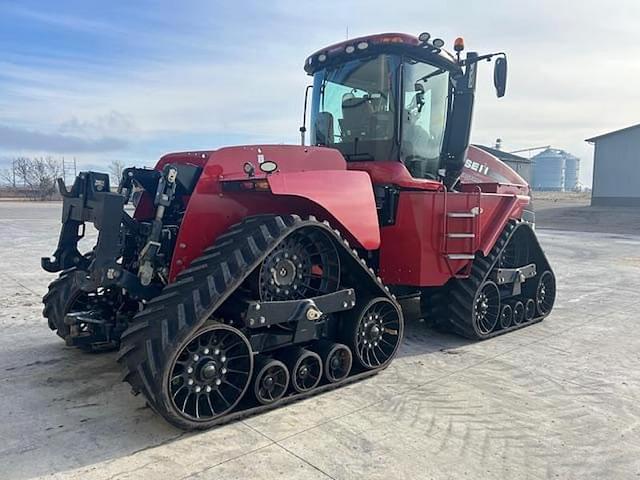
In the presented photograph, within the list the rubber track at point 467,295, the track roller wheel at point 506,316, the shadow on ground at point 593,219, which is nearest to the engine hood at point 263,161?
the rubber track at point 467,295

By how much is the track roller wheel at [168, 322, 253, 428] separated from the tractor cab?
2.43 metres

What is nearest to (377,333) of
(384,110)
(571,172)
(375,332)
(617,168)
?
(375,332)

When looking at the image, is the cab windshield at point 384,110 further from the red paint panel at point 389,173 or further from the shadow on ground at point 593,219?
the shadow on ground at point 593,219

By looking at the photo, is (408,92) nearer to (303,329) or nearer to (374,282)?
(374,282)

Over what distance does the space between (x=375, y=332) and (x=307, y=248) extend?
1.00 metres

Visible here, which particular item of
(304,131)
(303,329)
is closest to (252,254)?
(303,329)

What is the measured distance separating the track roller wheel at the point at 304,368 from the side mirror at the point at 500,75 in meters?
3.35

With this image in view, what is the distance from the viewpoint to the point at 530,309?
21.1 feet

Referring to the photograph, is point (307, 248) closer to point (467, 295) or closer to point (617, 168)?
point (467, 295)

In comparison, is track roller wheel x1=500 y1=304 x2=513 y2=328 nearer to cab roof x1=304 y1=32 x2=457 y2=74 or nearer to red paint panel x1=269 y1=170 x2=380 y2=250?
red paint panel x1=269 y1=170 x2=380 y2=250

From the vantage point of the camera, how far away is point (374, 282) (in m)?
4.32

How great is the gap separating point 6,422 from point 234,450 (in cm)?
156

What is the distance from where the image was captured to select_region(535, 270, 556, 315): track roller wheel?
6605 mm

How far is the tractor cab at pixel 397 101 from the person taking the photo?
5.00 meters
